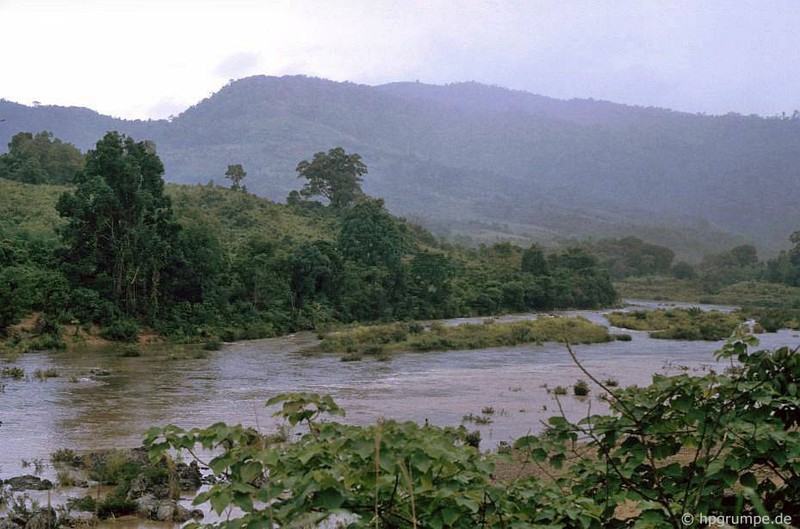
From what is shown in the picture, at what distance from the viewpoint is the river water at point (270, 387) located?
1548 centimetres

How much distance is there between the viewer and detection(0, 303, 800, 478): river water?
50.8ft

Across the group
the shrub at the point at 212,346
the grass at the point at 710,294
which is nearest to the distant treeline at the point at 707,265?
the grass at the point at 710,294

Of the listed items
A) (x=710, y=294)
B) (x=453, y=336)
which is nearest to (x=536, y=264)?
(x=453, y=336)

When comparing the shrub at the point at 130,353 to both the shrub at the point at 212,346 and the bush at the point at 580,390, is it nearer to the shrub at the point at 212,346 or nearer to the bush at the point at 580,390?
the shrub at the point at 212,346

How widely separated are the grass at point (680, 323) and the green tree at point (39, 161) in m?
35.8

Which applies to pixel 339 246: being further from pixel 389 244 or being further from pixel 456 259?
pixel 456 259

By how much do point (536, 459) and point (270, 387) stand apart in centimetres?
1801

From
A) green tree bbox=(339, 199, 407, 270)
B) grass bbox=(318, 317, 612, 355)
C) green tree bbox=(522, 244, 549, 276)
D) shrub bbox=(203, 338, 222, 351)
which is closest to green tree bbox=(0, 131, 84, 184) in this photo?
green tree bbox=(339, 199, 407, 270)

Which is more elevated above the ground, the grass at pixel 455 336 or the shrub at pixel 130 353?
the shrub at pixel 130 353

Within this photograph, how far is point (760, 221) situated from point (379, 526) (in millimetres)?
165075

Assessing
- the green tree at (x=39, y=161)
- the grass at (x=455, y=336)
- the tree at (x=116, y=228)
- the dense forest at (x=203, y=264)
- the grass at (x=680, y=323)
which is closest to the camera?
the tree at (x=116, y=228)

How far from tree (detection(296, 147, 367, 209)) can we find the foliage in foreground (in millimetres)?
64983

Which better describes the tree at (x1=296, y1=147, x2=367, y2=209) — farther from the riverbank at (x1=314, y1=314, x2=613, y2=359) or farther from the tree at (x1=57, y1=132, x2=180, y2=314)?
the tree at (x1=57, y1=132, x2=180, y2=314)

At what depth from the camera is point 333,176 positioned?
68.8 meters
